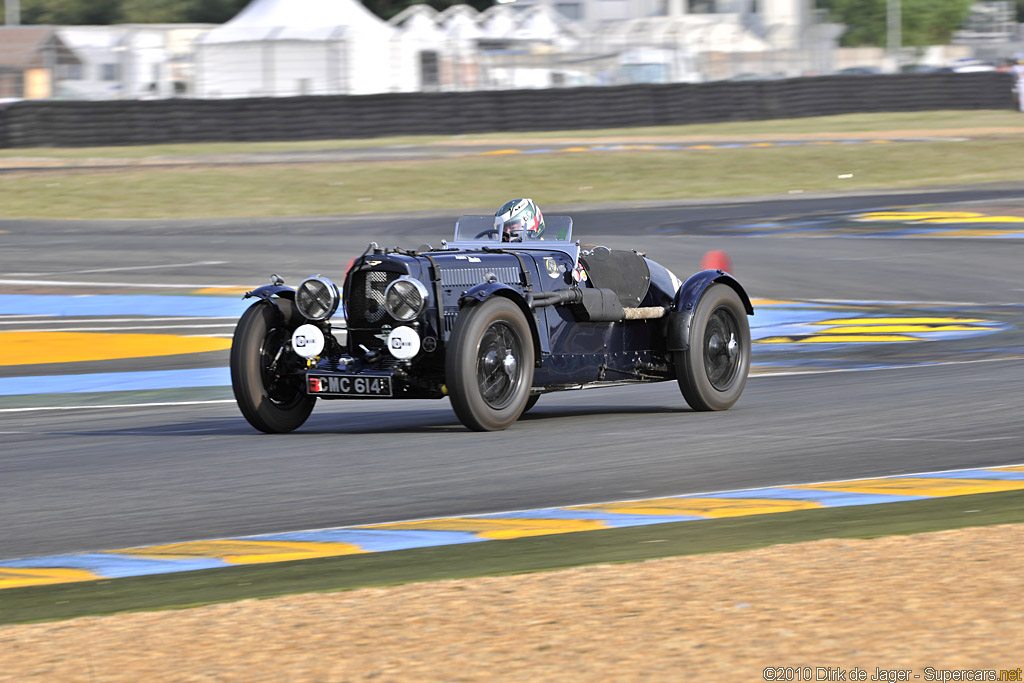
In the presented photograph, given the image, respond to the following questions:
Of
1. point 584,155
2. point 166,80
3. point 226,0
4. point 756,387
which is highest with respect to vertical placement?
point 226,0

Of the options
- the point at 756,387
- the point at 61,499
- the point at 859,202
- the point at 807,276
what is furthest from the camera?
the point at 859,202

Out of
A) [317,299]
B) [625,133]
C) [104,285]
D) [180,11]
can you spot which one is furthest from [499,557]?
[180,11]

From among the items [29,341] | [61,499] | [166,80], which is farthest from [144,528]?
[166,80]

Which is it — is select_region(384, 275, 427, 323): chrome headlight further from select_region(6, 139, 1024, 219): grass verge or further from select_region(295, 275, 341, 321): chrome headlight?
select_region(6, 139, 1024, 219): grass verge

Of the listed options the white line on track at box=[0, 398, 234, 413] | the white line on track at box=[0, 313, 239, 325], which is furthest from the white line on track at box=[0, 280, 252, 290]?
the white line on track at box=[0, 398, 234, 413]

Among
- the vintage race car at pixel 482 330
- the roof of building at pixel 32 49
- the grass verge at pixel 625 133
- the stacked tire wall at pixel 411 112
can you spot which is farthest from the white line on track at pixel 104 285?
the roof of building at pixel 32 49

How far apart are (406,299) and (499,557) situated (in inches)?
127

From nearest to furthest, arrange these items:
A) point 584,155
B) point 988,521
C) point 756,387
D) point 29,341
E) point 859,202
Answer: point 988,521 < point 756,387 < point 29,341 < point 859,202 < point 584,155

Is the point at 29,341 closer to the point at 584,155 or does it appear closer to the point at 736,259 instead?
the point at 736,259

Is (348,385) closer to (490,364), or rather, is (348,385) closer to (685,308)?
(490,364)

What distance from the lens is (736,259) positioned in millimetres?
21266

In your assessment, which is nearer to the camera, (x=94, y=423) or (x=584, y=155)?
(x=94, y=423)

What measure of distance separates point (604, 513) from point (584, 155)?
30.2 meters

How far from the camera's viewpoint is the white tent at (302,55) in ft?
176
